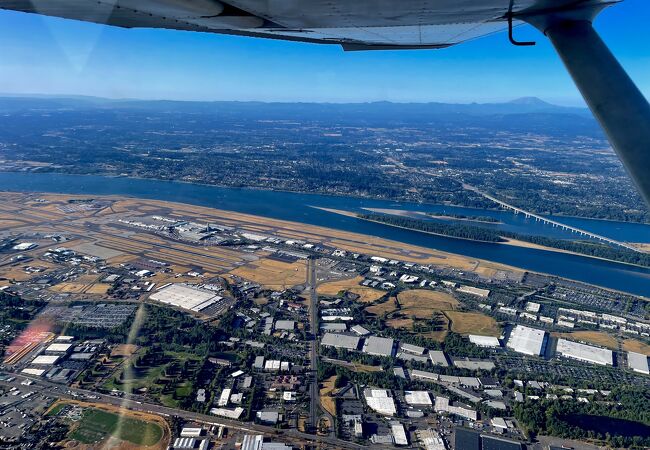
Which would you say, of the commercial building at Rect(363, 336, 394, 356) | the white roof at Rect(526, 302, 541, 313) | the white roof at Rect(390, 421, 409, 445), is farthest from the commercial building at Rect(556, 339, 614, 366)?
the white roof at Rect(390, 421, 409, 445)

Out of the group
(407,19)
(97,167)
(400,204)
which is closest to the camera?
(407,19)

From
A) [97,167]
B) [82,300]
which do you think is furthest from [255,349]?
[97,167]

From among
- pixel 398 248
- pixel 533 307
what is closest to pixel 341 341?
pixel 533 307

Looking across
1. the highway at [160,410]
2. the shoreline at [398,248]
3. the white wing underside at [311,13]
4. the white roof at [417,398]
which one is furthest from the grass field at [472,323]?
the white wing underside at [311,13]

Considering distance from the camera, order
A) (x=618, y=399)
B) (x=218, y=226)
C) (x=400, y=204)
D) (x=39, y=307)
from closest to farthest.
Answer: (x=618, y=399), (x=39, y=307), (x=218, y=226), (x=400, y=204)

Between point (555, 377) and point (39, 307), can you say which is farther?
point (39, 307)

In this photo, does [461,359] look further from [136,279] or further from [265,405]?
[136,279]

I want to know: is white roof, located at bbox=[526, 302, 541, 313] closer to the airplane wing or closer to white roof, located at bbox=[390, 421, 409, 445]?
white roof, located at bbox=[390, 421, 409, 445]
